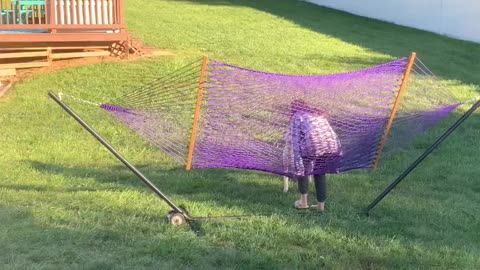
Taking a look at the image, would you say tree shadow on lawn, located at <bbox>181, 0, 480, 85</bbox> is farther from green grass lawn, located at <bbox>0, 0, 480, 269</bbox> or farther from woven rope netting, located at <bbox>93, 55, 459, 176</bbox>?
woven rope netting, located at <bbox>93, 55, 459, 176</bbox>

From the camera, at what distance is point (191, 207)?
5.06 m

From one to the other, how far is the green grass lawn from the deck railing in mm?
1520

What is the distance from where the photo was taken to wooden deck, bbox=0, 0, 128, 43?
36.7 feet

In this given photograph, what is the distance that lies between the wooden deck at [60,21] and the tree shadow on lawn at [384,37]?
16.1ft

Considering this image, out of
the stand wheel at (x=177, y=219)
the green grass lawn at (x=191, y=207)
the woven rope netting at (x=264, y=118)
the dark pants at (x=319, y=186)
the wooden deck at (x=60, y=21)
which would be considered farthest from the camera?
the wooden deck at (x=60, y=21)

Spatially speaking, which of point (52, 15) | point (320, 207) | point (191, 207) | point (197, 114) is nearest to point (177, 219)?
point (191, 207)

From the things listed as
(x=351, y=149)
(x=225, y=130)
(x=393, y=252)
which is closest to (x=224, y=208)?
(x=225, y=130)

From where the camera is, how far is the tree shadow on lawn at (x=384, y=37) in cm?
1312

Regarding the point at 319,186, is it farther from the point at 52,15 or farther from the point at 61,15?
the point at 61,15

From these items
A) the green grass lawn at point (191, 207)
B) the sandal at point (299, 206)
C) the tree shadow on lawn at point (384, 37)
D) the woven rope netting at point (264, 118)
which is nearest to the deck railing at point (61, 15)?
the green grass lawn at point (191, 207)

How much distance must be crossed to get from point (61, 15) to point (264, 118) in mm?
7570

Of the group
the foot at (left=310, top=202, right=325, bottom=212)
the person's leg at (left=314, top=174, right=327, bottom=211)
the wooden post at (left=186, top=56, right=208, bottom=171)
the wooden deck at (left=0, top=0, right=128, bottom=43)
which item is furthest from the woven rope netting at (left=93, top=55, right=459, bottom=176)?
the wooden deck at (left=0, top=0, right=128, bottom=43)

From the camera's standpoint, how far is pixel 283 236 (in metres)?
4.45

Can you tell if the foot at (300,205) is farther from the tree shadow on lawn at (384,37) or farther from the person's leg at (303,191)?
the tree shadow on lawn at (384,37)
